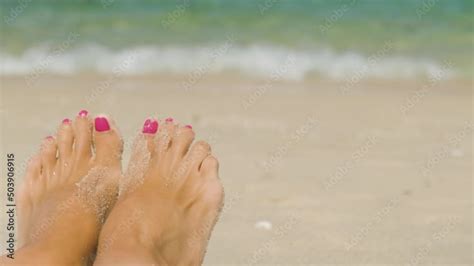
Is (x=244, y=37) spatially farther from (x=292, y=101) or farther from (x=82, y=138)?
(x=82, y=138)

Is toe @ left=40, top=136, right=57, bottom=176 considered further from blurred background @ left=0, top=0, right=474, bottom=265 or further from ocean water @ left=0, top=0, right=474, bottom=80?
ocean water @ left=0, top=0, right=474, bottom=80

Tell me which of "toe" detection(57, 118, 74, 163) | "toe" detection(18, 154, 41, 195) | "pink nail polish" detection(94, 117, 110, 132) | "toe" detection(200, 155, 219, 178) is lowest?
"toe" detection(200, 155, 219, 178)

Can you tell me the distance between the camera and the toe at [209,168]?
2865mm

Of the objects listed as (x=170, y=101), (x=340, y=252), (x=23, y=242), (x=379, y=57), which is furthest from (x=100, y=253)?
(x=379, y=57)

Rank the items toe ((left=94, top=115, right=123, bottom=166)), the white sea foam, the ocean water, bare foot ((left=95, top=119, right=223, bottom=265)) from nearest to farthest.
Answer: bare foot ((left=95, top=119, right=223, bottom=265)) → toe ((left=94, top=115, right=123, bottom=166)) → the white sea foam → the ocean water

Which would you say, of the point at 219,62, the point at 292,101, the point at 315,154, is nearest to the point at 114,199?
the point at 315,154

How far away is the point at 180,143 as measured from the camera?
2959 millimetres

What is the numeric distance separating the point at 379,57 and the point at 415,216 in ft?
16.3

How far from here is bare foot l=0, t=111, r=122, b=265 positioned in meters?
2.29

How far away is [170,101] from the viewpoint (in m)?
5.73

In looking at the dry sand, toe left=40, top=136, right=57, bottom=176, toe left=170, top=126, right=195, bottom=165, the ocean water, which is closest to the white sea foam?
the ocean water

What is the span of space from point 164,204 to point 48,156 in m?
0.58

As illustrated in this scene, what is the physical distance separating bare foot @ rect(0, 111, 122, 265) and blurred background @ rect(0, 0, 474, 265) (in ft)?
1.35

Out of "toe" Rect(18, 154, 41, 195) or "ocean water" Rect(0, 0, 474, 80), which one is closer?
"toe" Rect(18, 154, 41, 195)
